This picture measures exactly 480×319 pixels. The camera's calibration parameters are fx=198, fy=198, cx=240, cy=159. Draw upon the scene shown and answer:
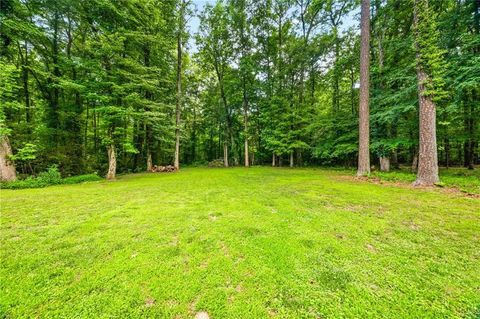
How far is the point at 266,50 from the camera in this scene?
18.4 m

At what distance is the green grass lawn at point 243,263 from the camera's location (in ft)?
5.03

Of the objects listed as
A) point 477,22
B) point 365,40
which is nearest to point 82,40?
point 365,40

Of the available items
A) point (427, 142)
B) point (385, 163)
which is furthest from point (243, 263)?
point (385, 163)

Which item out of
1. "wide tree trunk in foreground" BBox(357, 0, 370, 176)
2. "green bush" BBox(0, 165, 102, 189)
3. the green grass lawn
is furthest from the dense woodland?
the green grass lawn

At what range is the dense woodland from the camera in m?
7.63

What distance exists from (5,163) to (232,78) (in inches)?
660

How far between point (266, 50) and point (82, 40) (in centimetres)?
1404

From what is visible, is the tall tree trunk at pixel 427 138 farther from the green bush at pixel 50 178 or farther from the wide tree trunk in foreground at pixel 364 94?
the green bush at pixel 50 178

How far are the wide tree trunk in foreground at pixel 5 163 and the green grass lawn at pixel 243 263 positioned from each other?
5065 millimetres

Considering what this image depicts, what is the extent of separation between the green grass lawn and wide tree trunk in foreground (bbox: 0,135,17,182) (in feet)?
16.6

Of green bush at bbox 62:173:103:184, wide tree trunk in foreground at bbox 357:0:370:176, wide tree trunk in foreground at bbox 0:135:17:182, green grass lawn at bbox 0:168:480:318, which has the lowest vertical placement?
green grass lawn at bbox 0:168:480:318

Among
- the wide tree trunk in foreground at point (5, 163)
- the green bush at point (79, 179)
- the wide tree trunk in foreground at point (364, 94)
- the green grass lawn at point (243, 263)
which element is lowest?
the green grass lawn at point (243, 263)

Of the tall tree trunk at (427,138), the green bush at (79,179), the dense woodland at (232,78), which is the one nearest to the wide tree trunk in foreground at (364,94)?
the dense woodland at (232,78)

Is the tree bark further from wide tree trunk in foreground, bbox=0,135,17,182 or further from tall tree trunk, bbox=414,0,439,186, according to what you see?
wide tree trunk in foreground, bbox=0,135,17,182
